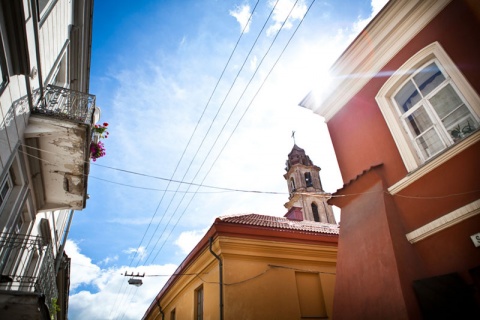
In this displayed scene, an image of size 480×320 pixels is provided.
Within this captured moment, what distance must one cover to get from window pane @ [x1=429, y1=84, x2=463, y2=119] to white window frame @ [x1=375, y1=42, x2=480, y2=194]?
18 centimetres

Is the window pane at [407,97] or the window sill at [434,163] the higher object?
the window pane at [407,97]

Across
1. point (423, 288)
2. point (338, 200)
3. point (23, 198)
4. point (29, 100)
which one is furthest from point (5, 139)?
point (423, 288)

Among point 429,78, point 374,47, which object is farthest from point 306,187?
point 429,78

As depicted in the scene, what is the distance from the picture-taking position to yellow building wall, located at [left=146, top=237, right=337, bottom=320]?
801cm

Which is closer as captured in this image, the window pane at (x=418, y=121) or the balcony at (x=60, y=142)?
the window pane at (x=418, y=121)

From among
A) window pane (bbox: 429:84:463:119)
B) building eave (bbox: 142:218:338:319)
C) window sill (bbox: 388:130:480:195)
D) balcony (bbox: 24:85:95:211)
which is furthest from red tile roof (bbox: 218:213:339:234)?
window pane (bbox: 429:84:463:119)

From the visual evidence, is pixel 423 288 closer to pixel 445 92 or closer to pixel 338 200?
pixel 338 200

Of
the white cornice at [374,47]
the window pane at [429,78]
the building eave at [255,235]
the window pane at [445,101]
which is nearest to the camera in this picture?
the window pane at [445,101]

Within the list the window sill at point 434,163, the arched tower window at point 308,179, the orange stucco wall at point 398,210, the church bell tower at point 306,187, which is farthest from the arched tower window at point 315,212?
the window sill at point 434,163

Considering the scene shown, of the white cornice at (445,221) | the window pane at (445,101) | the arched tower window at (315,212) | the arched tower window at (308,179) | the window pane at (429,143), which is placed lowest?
the white cornice at (445,221)

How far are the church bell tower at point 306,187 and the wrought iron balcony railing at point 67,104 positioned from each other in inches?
1120

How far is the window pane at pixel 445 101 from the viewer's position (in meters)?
4.76

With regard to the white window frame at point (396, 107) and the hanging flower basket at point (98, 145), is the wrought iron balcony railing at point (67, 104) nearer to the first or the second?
the hanging flower basket at point (98, 145)

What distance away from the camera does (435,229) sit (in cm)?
451
